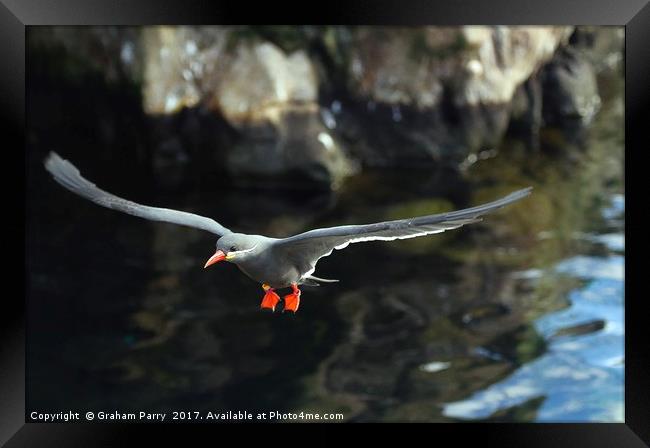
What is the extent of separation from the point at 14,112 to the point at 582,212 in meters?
10.2

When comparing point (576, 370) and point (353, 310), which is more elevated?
point (353, 310)

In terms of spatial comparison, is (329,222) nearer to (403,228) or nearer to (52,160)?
(52,160)

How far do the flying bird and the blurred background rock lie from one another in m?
4.34

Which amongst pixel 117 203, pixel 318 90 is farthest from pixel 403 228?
pixel 318 90

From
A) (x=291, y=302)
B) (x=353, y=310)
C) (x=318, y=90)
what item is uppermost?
(x=318, y=90)

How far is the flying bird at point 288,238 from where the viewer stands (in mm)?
4539

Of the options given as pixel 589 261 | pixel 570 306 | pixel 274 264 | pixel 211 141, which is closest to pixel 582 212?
pixel 589 261

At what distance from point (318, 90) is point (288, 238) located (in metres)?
10.3

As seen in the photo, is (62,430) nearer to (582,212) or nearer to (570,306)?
(570,306)

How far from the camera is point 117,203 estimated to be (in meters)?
5.50

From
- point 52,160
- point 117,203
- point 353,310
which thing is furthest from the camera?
point 353,310

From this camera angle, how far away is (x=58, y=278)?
1225 cm

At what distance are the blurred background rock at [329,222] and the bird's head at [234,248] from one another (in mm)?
4821

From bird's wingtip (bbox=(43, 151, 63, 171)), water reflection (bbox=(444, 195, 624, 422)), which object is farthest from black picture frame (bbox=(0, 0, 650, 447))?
water reflection (bbox=(444, 195, 624, 422))
